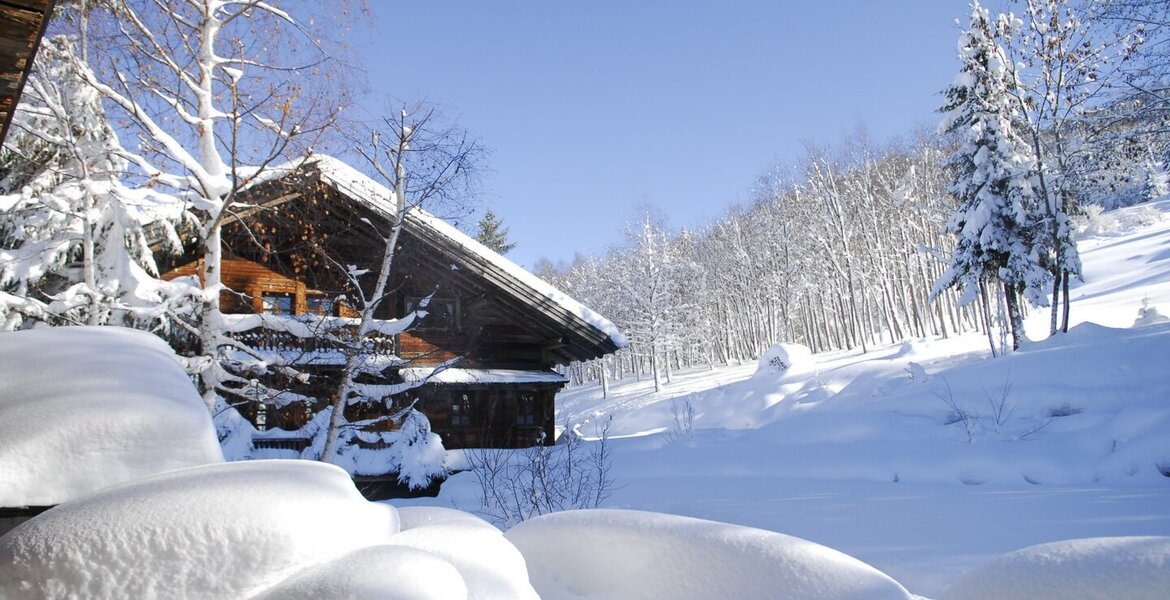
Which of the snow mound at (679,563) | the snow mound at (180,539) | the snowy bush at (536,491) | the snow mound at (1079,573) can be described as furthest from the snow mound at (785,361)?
the snow mound at (180,539)

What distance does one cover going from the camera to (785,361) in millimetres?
26094

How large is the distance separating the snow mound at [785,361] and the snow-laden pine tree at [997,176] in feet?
22.1

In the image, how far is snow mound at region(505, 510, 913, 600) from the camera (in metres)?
2.28

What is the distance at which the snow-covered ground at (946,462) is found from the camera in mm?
7035

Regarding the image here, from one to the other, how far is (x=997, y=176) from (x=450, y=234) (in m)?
18.7

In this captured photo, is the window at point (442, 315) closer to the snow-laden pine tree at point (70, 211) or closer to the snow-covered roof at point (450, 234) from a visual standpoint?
the snow-covered roof at point (450, 234)

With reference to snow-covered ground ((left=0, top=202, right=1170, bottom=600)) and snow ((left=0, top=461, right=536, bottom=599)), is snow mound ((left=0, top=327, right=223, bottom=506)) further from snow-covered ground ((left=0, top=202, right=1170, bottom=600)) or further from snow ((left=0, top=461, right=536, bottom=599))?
snow ((left=0, top=461, right=536, bottom=599))

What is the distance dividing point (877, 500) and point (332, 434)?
292 inches

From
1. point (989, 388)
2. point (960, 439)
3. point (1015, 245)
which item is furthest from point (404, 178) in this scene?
point (1015, 245)

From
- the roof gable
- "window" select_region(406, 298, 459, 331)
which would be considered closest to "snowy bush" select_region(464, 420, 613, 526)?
the roof gable

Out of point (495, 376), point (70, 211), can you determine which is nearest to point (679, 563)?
point (70, 211)

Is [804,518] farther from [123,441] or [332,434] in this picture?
[123,441]

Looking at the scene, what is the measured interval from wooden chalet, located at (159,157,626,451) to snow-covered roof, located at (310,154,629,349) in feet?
0.09

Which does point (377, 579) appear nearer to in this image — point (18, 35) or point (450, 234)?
point (18, 35)
